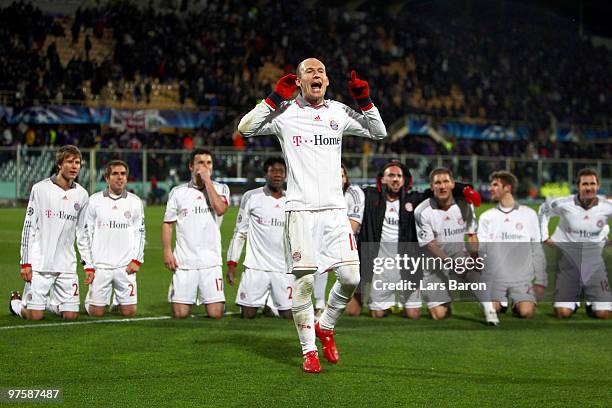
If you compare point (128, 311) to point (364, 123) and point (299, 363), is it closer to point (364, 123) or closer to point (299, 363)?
point (299, 363)

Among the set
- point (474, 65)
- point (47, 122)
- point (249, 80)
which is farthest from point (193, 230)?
point (474, 65)

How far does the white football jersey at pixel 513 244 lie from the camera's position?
10836mm

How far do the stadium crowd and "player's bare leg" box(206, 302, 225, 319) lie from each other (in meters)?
20.1

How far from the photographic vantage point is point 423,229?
10.8m

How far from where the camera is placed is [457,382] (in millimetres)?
6824

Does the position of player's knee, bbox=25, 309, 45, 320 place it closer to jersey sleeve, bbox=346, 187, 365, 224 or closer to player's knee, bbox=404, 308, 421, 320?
jersey sleeve, bbox=346, 187, 365, 224

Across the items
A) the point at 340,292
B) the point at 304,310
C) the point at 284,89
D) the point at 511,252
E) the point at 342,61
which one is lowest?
the point at 304,310

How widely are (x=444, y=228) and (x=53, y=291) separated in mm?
4419

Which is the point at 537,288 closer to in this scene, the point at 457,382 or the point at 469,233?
the point at 469,233

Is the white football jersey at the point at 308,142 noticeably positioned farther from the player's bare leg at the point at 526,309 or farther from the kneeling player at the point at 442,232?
the player's bare leg at the point at 526,309

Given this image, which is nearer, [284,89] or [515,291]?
[284,89]

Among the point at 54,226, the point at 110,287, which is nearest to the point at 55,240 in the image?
the point at 54,226

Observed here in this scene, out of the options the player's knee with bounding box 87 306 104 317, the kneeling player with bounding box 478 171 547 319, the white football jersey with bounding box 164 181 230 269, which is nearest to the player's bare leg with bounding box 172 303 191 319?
the white football jersey with bounding box 164 181 230 269

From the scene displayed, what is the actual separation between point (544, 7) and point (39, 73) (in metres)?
28.6
